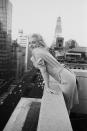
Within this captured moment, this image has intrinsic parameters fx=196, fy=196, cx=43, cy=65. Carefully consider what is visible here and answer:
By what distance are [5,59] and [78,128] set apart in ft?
33.4

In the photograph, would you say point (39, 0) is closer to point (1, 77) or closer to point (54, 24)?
point (54, 24)

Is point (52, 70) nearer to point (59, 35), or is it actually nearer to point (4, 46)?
point (59, 35)

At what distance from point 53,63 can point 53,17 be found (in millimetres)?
3080

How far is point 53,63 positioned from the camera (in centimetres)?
115

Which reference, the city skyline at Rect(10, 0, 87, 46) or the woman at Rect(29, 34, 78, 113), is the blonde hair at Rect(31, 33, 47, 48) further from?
the city skyline at Rect(10, 0, 87, 46)

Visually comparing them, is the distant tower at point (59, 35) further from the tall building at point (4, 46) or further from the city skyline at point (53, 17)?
the tall building at point (4, 46)

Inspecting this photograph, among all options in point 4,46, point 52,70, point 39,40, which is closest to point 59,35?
point 39,40

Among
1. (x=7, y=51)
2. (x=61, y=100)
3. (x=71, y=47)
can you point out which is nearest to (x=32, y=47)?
(x=61, y=100)

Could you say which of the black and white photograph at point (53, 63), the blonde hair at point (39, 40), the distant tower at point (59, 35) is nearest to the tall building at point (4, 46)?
the black and white photograph at point (53, 63)

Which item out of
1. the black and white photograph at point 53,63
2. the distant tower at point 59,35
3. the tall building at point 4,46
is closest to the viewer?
the black and white photograph at point 53,63

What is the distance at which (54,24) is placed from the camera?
161 inches

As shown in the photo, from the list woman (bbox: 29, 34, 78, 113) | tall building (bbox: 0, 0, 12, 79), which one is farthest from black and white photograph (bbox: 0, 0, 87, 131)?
tall building (bbox: 0, 0, 12, 79)

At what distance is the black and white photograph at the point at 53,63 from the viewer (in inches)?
35.6

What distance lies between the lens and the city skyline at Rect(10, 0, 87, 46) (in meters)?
3.63
